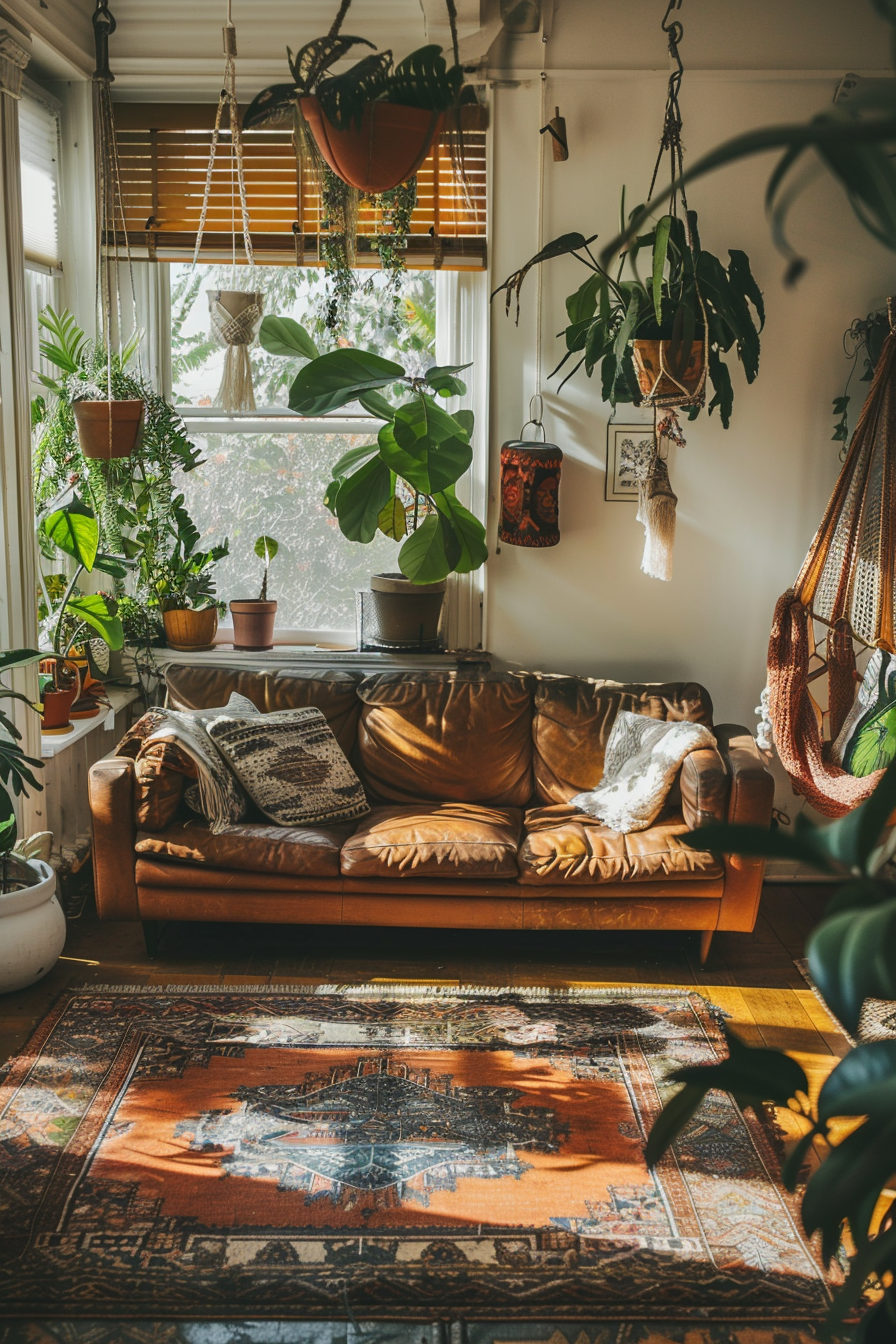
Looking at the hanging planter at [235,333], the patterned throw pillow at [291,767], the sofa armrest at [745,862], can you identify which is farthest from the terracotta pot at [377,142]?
the sofa armrest at [745,862]

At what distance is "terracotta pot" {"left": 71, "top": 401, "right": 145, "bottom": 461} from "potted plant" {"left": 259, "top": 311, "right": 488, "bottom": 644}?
20.9 inches

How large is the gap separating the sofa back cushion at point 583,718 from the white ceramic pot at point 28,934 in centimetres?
166

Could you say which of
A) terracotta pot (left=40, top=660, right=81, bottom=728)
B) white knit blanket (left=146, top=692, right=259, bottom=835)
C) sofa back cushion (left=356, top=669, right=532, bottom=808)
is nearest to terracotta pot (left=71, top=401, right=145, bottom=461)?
terracotta pot (left=40, top=660, right=81, bottom=728)

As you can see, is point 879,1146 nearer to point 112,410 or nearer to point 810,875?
point 112,410

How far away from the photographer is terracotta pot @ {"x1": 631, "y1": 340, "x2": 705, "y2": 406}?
333 cm

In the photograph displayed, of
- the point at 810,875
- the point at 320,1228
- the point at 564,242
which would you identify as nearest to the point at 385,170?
the point at 564,242

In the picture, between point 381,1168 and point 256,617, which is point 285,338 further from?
point 381,1168

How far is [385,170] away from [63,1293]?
216 cm

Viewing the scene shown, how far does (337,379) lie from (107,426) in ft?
2.56

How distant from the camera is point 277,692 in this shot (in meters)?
4.05

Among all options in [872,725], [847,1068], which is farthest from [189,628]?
[847,1068]

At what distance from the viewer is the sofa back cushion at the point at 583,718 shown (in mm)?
3984

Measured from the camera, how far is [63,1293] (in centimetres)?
216

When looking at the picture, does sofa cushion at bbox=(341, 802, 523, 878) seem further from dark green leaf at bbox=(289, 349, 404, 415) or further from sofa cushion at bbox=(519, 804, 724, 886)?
dark green leaf at bbox=(289, 349, 404, 415)
